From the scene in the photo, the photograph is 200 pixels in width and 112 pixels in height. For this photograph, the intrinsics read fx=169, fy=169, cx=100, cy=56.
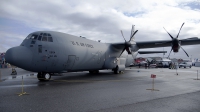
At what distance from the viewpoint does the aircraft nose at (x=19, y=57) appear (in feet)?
36.8

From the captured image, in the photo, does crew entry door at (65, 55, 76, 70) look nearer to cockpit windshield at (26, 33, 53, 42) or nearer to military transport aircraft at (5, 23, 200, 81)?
military transport aircraft at (5, 23, 200, 81)

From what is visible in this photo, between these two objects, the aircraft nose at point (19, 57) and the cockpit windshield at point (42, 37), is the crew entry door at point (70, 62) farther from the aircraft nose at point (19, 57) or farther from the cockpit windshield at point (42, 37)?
the aircraft nose at point (19, 57)

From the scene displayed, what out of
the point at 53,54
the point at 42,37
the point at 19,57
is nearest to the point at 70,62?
the point at 53,54

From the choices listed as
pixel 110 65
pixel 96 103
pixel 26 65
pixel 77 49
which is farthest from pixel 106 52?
pixel 96 103

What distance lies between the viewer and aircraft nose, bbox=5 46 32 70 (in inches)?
441

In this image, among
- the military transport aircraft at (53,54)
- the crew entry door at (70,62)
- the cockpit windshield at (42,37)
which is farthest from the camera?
the crew entry door at (70,62)

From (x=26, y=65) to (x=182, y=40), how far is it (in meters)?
16.9

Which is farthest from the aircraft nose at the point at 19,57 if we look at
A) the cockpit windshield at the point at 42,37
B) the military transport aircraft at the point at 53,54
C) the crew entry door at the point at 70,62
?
the crew entry door at the point at 70,62

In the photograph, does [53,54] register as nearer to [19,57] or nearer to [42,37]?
[42,37]

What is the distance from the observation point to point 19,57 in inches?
447

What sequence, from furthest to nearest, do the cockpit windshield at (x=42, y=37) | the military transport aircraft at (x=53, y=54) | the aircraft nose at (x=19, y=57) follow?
1. the cockpit windshield at (x=42, y=37)
2. the military transport aircraft at (x=53, y=54)
3. the aircraft nose at (x=19, y=57)

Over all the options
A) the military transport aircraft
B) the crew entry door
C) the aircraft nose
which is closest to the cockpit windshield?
the military transport aircraft

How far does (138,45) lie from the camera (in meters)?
23.8

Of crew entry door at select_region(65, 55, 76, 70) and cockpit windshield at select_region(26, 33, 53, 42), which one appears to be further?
crew entry door at select_region(65, 55, 76, 70)
